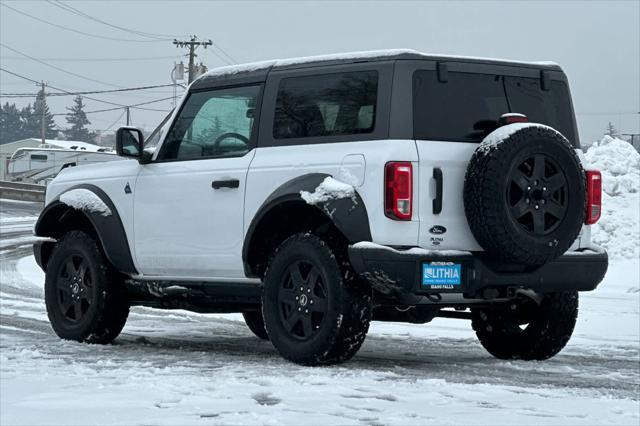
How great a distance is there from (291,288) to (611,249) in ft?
44.3

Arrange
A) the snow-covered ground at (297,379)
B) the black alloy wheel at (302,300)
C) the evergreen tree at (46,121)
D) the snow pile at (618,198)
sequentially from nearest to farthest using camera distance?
the snow-covered ground at (297,379) < the black alloy wheel at (302,300) < the snow pile at (618,198) < the evergreen tree at (46,121)

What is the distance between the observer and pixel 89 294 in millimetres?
9656

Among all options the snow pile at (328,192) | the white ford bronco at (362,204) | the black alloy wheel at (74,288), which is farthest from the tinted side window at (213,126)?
the black alloy wheel at (74,288)

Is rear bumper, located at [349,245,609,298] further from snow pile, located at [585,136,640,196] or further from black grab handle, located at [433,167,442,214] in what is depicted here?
snow pile, located at [585,136,640,196]

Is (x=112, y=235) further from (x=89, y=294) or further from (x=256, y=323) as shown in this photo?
(x=256, y=323)

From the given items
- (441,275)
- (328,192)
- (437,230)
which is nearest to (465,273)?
(441,275)

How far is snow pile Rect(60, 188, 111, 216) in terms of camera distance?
9.64 metres

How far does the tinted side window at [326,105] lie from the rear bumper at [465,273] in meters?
0.87

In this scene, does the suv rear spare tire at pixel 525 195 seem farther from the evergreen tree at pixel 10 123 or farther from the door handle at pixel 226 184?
the evergreen tree at pixel 10 123

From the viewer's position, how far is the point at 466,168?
759 cm

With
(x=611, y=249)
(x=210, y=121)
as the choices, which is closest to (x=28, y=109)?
(x=611, y=249)

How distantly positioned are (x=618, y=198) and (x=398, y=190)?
1604 cm

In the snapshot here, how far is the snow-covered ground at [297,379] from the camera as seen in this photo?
5.85 m

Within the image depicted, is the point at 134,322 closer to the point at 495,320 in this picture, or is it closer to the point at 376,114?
the point at 495,320
